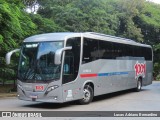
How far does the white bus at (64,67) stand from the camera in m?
13.1

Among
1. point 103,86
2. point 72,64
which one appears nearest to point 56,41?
point 72,64

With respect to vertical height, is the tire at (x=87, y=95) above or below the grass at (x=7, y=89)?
above

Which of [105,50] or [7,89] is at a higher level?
[105,50]

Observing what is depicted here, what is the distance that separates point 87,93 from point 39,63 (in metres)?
2.95

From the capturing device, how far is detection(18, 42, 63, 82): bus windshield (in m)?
13.2


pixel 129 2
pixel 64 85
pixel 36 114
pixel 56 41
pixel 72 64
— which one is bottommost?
pixel 36 114

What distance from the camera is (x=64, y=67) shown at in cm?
1336

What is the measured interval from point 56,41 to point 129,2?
27.2 metres

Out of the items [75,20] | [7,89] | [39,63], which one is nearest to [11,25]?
[39,63]

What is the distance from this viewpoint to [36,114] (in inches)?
475

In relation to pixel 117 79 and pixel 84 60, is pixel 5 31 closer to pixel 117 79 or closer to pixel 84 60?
pixel 84 60

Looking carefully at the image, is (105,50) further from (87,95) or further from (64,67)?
(64,67)

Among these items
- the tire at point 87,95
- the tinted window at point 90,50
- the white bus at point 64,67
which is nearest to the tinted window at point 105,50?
the white bus at point 64,67

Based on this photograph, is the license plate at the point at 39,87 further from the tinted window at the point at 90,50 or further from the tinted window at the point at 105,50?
the tinted window at the point at 105,50
